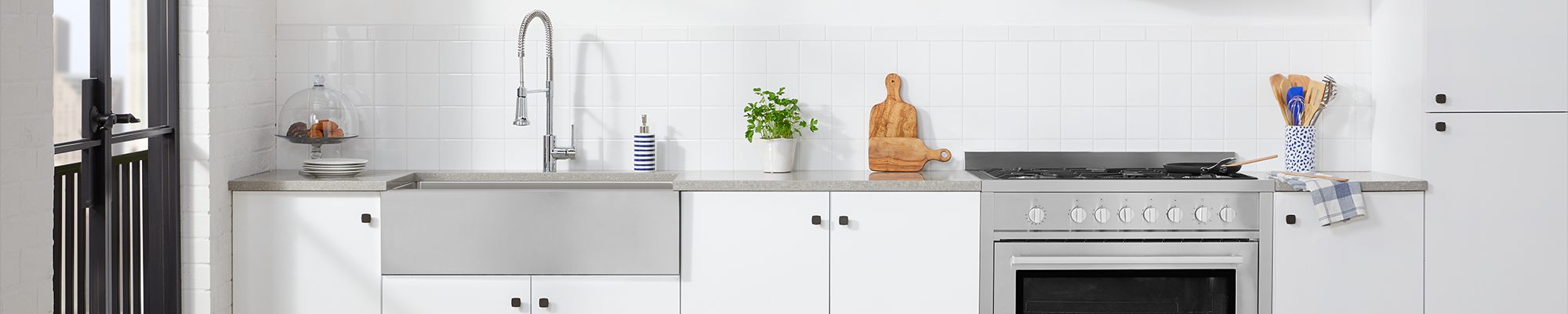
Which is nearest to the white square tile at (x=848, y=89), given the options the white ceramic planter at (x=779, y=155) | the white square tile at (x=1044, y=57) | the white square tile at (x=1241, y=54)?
the white ceramic planter at (x=779, y=155)

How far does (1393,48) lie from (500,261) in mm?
2606

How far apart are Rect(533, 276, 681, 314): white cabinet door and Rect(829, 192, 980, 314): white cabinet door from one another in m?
0.45

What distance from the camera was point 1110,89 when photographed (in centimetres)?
343

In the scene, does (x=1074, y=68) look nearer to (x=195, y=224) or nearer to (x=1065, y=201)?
(x=1065, y=201)

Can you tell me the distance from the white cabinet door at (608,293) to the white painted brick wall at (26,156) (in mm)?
1134

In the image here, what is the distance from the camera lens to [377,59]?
340 cm

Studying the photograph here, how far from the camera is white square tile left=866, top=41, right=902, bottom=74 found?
3412mm

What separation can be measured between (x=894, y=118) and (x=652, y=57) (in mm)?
760

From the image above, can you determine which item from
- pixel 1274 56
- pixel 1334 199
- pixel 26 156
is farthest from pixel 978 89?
pixel 26 156

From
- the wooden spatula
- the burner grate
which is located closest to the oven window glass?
the burner grate

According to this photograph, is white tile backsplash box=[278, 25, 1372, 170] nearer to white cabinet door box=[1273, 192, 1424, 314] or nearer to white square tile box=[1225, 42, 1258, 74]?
white square tile box=[1225, 42, 1258, 74]

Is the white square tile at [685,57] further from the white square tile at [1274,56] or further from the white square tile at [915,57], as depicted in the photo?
the white square tile at [1274,56]

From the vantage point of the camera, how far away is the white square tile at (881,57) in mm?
3412

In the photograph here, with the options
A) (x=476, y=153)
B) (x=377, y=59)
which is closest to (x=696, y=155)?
(x=476, y=153)
